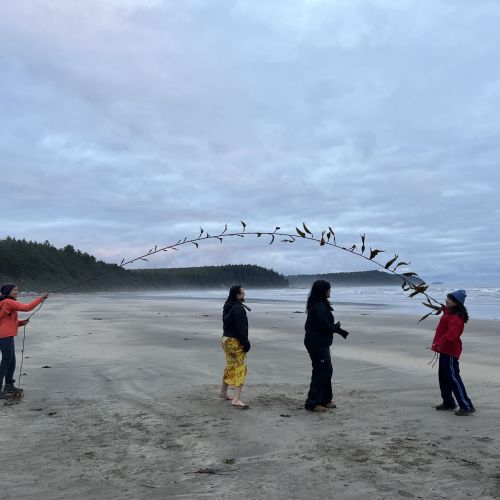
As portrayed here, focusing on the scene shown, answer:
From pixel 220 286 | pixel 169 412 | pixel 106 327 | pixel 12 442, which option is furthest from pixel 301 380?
pixel 220 286

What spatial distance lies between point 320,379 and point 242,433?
5.27ft

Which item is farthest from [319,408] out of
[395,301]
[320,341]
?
[395,301]

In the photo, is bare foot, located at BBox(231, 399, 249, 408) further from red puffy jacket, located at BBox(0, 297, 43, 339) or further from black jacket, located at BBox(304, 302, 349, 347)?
red puffy jacket, located at BBox(0, 297, 43, 339)

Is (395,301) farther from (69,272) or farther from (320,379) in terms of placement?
(69,272)

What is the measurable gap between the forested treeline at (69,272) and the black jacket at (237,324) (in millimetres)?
48257

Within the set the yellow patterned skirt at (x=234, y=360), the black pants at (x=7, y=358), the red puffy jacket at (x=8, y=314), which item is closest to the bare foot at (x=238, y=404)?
the yellow patterned skirt at (x=234, y=360)

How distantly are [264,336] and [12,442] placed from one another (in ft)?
37.2

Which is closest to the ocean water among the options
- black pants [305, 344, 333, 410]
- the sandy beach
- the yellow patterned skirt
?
the sandy beach

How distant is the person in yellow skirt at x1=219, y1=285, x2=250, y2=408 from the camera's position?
752 centimetres

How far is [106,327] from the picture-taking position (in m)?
19.3

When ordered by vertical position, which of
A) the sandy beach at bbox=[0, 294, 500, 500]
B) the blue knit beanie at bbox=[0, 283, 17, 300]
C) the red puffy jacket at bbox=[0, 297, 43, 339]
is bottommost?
the sandy beach at bbox=[0, 294, 500, 500]

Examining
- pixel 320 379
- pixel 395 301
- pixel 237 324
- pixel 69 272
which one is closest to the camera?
pixel 320 379

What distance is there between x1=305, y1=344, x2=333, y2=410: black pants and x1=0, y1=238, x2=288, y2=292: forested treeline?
48.9 m

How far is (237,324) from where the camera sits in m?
7.53
